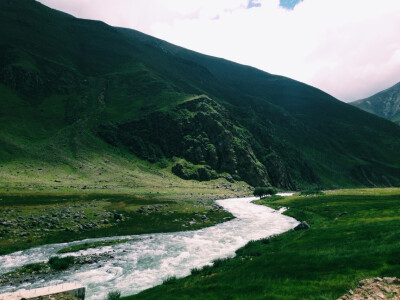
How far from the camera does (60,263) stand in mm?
28562

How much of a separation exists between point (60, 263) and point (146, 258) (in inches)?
385

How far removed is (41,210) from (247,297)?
1971 inches

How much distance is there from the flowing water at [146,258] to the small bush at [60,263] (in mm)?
1438

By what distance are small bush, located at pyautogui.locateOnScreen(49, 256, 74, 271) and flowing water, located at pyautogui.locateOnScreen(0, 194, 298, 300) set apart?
144 centimetres

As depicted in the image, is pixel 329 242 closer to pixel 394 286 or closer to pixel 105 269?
pixel 394 286

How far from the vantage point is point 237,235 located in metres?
45.0

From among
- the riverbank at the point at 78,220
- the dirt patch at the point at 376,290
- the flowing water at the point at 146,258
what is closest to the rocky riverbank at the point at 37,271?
the flowing water at the point at 146,258

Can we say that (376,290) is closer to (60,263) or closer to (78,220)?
(60,263)

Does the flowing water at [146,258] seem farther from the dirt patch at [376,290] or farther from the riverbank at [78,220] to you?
the dirt patch at [376,290]

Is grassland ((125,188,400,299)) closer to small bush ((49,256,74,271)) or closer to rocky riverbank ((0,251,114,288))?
rocky riverbank ((0,251,114,288))

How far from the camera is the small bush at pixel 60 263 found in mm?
28253

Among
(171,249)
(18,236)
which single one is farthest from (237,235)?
(18,236)

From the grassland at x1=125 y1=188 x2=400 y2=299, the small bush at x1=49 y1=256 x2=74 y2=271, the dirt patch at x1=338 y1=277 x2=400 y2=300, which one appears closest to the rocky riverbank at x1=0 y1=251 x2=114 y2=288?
the small bush at x1=49 y1=256 x2=74 y2=271

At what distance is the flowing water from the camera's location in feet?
81.9
